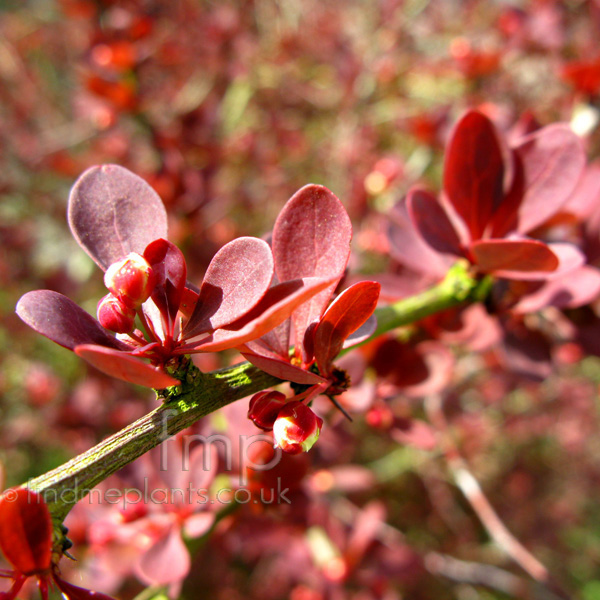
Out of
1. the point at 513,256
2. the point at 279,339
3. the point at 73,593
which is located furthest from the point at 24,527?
the point at 513,256

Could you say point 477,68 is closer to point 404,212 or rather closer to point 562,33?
point 562,33

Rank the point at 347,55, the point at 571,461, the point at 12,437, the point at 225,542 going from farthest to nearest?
the point at 571,461 < the point at 347,55 < the point at 12,437 < the point at 225,542

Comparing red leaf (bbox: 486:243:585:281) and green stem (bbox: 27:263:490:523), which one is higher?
red leaf (bbox: 486:243:585:281)

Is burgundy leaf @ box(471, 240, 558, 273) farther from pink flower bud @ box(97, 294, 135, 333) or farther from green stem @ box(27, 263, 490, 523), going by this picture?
pink flower bud @ box(97, 294, 135, 333)

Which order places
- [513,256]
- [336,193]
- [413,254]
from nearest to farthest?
[513,256]
[413,254]
[336,193]

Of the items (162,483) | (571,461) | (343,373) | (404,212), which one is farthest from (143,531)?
(571,461)

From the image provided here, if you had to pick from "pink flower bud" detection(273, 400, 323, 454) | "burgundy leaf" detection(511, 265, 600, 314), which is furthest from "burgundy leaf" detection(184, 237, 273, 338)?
"burgundy leaf" detection(511, 265, 600, 314)

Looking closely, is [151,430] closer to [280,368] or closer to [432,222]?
[280,368]
